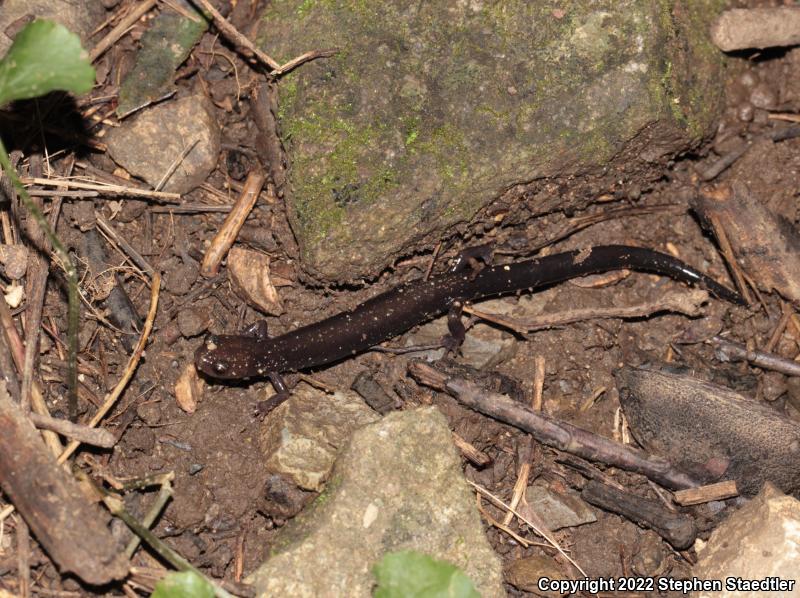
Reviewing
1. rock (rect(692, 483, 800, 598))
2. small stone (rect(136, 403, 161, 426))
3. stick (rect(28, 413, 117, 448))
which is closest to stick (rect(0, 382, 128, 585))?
stick (rect(28, 413, 117, 448))

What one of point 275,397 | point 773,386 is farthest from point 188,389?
point 773,386

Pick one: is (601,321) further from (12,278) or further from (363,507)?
(12,278)

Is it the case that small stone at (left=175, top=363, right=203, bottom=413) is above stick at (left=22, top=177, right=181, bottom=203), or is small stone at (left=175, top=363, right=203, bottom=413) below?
below

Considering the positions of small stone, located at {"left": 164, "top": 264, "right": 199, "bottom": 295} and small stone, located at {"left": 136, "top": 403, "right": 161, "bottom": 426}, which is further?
small stone, located at {"left": 164, "top": 264, "right": 199, "bottom": 295}

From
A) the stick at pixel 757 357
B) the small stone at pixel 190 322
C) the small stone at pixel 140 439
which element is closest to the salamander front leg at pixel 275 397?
the small stone at pixel 190 322

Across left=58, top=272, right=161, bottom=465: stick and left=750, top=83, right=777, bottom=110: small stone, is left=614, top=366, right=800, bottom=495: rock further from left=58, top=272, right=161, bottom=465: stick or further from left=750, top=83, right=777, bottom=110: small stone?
left=58, top=272, right=161, bottom=465: stick

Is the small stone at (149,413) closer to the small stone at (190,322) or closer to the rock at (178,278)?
the small stone at (190,322)

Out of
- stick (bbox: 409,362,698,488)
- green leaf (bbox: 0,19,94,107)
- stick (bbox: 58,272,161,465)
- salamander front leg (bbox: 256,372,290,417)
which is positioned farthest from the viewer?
salamander front leg (bbox: 256,372,290,417)
